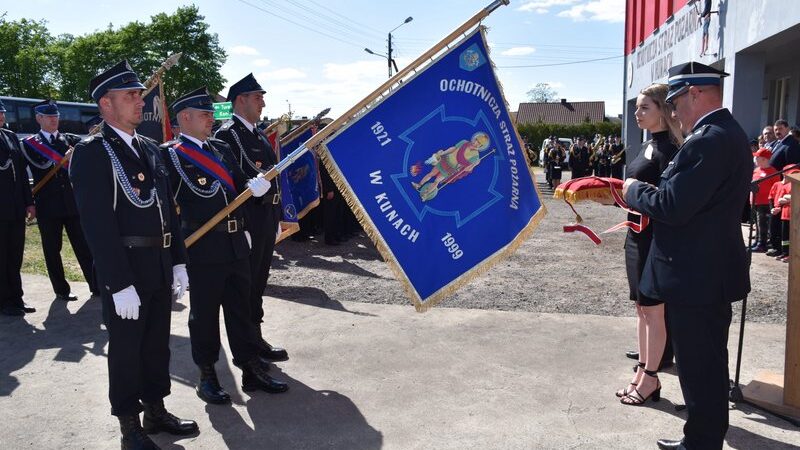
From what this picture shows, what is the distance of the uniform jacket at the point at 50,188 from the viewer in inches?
255

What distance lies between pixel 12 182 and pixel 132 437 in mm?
4056

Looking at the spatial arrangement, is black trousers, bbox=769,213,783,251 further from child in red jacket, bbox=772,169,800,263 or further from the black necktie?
the black necktie

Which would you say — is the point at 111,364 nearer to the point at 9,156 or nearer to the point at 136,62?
the point at 9,156

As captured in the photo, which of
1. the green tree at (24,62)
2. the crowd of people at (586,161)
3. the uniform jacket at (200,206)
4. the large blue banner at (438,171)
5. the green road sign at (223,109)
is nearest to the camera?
the large blue banner at (438,171)

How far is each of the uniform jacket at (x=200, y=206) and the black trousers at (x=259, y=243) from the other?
0.52 meters

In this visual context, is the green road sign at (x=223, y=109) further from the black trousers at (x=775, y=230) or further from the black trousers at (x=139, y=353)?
the black trousers at (x=775, y=230)

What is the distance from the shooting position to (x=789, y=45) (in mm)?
12672

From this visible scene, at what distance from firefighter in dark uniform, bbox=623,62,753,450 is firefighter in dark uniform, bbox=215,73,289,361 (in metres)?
2.81

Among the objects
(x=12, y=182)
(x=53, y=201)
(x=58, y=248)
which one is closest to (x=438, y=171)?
(x=12, y=182)

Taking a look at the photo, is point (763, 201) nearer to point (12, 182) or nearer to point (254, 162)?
point (254, 162)

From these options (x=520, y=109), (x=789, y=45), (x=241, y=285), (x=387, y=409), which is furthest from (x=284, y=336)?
(x=520, y=109)

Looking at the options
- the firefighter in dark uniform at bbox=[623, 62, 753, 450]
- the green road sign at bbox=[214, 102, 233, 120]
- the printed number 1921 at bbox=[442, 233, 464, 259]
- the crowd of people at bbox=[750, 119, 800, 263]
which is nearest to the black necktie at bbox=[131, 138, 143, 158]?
the printed number 1921 at bbox=[442, 233, 464, 259]

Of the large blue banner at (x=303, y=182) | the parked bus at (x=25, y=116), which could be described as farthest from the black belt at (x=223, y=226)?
the parked bus at (x=25, y=116)

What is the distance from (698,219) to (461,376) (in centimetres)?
208
